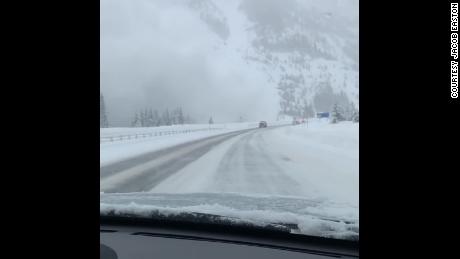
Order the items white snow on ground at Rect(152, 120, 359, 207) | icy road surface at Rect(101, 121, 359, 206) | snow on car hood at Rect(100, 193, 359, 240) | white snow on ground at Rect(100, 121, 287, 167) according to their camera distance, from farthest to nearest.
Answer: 1. white snow on ground at Rect(100, 121, 287, 167)
2. icy road surface at Rect(101, 121, 359, 206)
3. white snow on ground at Rect(152, 120, 359, 207)
4. snow on car hood at Rect(100, 193, 359, 240)

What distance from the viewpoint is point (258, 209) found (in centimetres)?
460

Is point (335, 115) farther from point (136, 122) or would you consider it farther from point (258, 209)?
point (258, 209)

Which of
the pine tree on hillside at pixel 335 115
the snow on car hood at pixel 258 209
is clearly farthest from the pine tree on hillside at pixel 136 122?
the snow on car hood at pixel 258 209

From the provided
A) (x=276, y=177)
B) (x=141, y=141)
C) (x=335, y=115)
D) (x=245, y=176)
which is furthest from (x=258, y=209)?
(x=335, y=115)

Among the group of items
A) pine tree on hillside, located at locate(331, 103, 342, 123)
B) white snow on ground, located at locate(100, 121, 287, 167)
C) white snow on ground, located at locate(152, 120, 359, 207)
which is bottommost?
white snow on ground, located at locate(152, 120, 359, 207)

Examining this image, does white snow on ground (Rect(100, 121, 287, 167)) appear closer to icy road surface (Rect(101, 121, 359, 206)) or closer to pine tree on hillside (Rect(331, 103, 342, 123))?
icy road surface (Rect(101, 121, 359, 206))

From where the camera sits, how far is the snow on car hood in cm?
389

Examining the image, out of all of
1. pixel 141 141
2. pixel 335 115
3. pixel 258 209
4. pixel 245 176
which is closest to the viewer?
pixel 258 209

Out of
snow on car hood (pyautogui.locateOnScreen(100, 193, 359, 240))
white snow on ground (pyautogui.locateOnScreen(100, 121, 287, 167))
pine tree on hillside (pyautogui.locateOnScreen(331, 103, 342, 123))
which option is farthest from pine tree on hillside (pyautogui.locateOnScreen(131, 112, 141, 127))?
snow on car hood (pyautogui.locateOnScreen(100, 193, 359, 240))

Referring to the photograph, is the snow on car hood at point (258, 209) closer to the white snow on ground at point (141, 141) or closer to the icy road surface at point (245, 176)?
the icy road surface at point (245, 176)

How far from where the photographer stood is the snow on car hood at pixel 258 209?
3894mm

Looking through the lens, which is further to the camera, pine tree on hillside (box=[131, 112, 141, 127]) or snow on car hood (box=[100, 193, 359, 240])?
pine tree on hillside (box=[131, 112, 141, 127])
